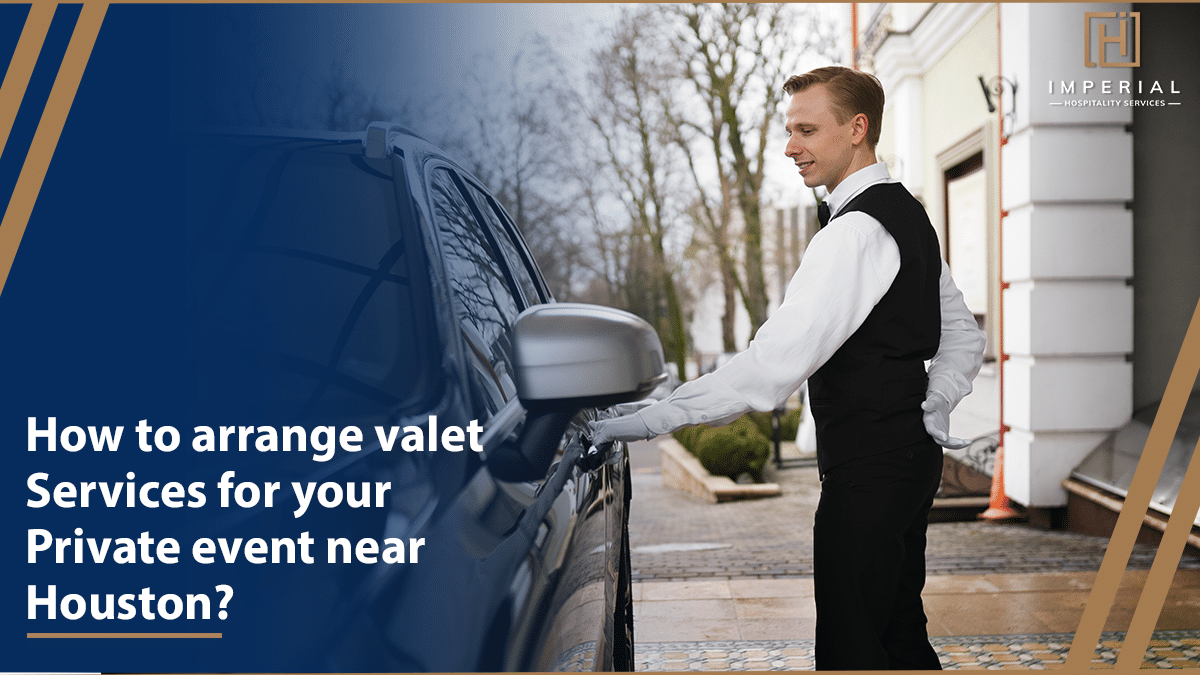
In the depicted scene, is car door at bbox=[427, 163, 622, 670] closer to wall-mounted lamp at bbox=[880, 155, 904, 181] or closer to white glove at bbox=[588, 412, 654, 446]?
white glove at bbox=[588, 412, 654, 446]

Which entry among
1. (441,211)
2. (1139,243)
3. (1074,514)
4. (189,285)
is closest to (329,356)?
(189,285)

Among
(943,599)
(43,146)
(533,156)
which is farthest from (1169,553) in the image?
(533,156)

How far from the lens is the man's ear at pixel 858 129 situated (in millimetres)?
2322

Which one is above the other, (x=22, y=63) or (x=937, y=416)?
(x=22, y=63)

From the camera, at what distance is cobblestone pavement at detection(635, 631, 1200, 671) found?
357 centimetres

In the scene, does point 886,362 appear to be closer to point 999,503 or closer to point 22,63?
point 22,63

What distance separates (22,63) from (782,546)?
18.1ft

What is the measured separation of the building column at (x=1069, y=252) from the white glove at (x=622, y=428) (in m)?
5.07

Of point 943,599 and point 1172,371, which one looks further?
point 1172,371

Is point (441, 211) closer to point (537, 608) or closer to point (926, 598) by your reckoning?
point (537, 608)

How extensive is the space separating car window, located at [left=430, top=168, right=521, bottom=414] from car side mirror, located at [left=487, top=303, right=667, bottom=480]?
0.35 ft

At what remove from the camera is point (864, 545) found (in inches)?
85.8

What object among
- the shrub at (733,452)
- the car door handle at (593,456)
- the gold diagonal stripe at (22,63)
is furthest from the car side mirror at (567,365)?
the shrub at (733,452)

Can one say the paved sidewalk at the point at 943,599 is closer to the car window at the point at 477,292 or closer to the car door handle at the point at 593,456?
the car door handle at the point at 593,456
